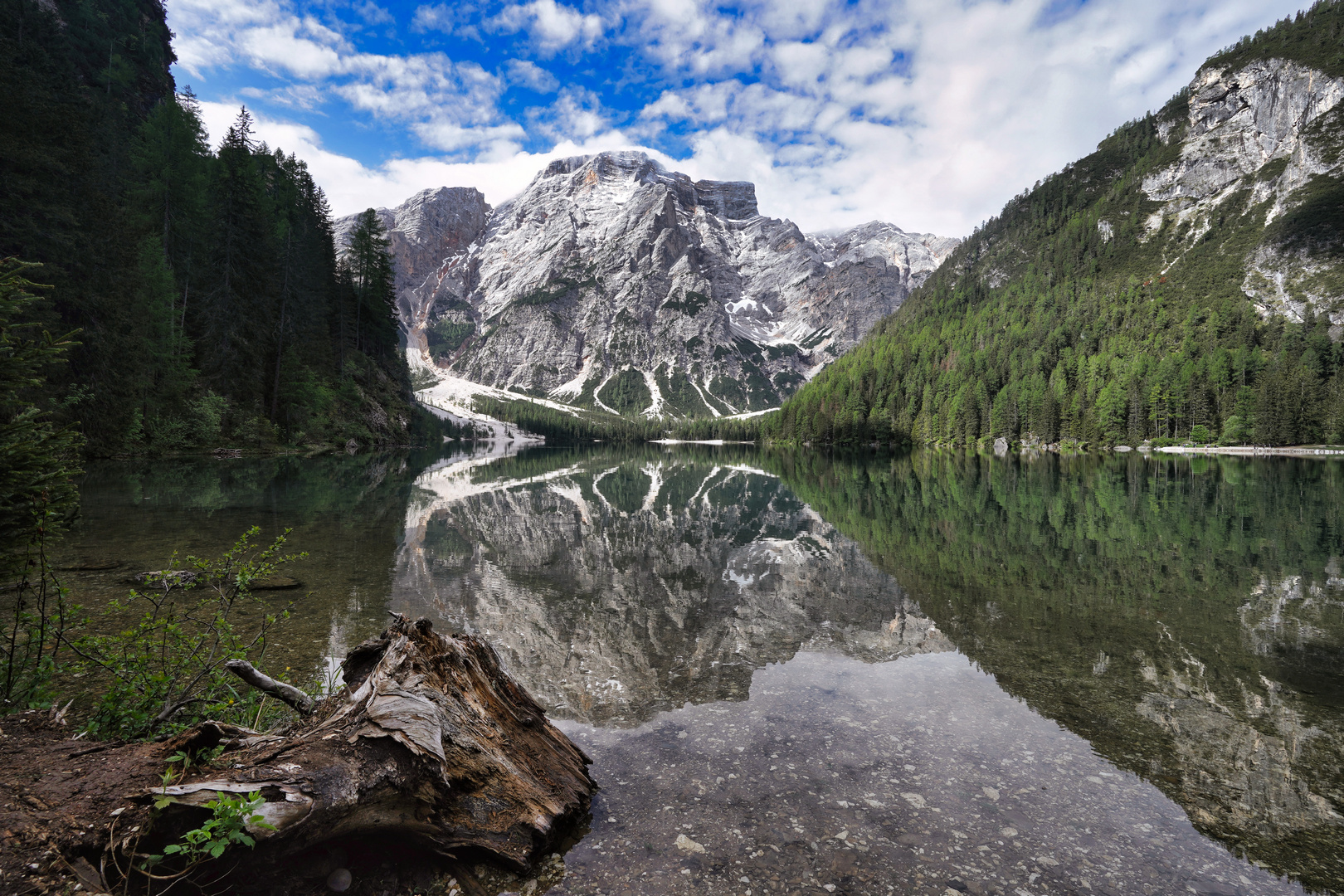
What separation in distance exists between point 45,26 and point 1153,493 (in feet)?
259

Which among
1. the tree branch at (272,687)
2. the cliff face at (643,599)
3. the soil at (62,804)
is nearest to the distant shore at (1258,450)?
the cliff face at (643,599)

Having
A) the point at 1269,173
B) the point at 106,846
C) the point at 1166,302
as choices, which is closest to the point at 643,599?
the point at 106,846

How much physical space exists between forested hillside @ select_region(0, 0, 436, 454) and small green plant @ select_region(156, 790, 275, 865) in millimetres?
18430

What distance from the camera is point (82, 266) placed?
102 feet

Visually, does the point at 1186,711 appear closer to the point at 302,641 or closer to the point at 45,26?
the point at 302,641

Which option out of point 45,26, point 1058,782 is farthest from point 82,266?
point 1058,782

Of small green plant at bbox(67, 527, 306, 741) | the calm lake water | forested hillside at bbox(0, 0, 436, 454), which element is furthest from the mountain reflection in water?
forested hillside at bbox(0, 0, 436, 454)

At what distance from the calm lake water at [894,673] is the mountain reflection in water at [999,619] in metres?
0.06

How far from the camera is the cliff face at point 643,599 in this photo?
9508mm

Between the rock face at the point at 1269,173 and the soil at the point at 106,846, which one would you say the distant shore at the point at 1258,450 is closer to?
the rock face at the point at 1269,173

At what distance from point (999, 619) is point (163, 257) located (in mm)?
56955

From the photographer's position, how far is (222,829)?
333 centimetres

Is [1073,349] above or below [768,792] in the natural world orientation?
above

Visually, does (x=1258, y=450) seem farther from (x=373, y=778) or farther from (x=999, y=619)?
(x=373, y=778)
